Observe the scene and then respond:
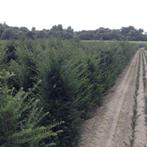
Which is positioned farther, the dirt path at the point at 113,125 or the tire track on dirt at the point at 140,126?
the tire track on dirt at the point at 140,126

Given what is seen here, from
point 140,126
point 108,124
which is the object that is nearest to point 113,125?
point 108,124

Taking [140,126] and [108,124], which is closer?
[140,126]

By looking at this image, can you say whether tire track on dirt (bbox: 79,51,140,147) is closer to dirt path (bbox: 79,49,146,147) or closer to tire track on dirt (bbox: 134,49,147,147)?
dirt path (bbox: 79,49,146,147)

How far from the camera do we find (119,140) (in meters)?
10.1

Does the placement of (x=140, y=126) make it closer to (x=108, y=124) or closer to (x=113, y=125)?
(x=113, y=125)

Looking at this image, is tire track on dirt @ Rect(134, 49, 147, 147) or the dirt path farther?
tire track on dirt @ Rect(134, 49, 147, 147)

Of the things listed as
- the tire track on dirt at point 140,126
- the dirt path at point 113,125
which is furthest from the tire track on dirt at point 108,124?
the tire track on dirt at point 140,126

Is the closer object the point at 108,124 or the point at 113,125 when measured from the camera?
the point at 113,125

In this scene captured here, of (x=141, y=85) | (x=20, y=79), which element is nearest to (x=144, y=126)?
Answer: (x=20, y=79)

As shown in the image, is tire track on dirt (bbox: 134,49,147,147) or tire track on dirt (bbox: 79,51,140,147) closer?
tire track on dirt (bbox: 79,51,140,147)

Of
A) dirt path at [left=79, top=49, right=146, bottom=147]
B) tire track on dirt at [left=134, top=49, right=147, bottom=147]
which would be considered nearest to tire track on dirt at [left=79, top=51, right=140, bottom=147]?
dirt path at [left=79, top=49, right=146, bottom=147]

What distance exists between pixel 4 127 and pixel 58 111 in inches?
138

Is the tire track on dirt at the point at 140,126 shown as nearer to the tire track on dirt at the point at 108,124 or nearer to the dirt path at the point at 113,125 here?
the dirt path at the point at 113,125

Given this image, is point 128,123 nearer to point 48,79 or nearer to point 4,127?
point 48,79
